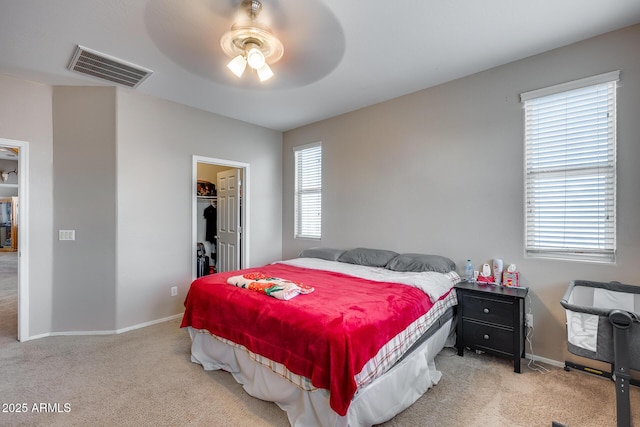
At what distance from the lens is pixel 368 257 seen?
3525 millimetres

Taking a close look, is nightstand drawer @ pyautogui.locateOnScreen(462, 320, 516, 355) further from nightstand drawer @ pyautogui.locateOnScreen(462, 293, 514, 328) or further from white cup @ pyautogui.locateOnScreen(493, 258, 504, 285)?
white cup @ pyautogui.locateOnScreen(493, 258, 504, 285)

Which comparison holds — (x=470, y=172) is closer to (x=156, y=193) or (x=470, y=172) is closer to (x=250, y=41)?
(x=250, y=41)

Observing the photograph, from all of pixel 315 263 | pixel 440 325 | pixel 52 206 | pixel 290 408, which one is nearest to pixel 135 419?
pixel 290 408

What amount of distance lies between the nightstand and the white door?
3112mm

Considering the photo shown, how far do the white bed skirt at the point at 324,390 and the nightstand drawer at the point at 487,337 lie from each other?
0.24m

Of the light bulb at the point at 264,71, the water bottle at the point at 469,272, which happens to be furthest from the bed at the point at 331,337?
the light bulb at the point at 264,71

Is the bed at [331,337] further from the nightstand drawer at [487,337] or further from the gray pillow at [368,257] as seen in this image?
the gray pillow at [368,257]

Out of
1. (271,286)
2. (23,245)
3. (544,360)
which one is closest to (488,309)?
(544,360)

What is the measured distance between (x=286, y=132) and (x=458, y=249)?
3.26m

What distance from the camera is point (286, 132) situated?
4.97m

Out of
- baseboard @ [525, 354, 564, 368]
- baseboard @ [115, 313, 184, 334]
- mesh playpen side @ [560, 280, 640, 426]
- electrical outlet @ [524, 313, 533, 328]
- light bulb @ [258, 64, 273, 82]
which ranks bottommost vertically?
baseboard @ [115, 313, 184, 334]

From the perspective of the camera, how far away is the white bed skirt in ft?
5.43

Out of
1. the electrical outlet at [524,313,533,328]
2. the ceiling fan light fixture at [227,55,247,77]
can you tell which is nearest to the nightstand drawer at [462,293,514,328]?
the electrical outlet at [524,313,533,328]

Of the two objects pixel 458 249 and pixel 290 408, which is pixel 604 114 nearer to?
pixel 458 249
